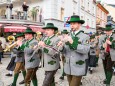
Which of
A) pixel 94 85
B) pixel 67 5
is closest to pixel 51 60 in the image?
pixel 94 85

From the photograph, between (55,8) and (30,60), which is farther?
(55,8)

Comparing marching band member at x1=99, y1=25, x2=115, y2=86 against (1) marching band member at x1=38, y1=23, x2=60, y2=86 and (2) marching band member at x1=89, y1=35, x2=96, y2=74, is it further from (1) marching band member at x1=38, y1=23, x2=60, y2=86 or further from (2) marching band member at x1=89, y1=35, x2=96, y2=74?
(2) marching band member at x1=89, y1=35, x2=96, y2=74

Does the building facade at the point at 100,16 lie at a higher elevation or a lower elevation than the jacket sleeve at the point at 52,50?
higher

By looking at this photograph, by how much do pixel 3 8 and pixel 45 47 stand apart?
22148 mm

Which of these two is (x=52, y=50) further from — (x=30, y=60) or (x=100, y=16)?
(x=100, y=16)

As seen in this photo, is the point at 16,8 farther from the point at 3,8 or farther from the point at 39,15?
the point at 39,15

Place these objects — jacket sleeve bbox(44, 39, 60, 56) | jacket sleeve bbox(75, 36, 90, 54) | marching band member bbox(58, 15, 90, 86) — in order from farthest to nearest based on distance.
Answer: jacket sleeve bbox(44, 39, 60, 56) → marching band member bbox(58, 15, 90, 86) → jacket sleeve bbox(75, 36, 90, 54)

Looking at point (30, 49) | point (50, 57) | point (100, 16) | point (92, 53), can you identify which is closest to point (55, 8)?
point (92, 53)

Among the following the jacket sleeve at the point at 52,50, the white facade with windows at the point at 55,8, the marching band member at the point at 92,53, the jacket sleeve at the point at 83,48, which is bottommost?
the marching band member at the point at 92,53

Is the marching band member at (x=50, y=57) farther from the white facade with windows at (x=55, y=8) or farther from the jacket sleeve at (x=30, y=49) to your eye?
the white facade with windows at (x=55, y=8)

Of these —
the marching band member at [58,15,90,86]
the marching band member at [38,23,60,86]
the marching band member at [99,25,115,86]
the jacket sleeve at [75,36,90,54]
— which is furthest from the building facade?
the jacket sleeve at [75,36,90,54]

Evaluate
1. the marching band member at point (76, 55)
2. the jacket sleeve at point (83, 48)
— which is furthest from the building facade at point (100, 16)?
the jacket sleeve at point (83, 48)

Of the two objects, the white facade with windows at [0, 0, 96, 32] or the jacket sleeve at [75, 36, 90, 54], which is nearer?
the jacket sleeve at [75, 36, 90, 54]

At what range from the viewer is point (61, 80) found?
7910 millimetres
